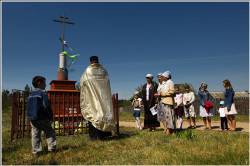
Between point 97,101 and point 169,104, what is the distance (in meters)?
2.18

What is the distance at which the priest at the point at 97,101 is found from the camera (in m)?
4.60

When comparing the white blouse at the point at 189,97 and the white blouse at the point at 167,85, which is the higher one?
the white blouse at the point at 167,85

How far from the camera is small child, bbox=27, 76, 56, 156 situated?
11.8 feet

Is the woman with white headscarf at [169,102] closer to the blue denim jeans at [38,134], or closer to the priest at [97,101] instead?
the priest at [97,101]

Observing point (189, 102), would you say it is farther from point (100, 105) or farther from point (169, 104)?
point (100, 105)

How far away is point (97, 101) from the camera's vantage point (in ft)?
15.4

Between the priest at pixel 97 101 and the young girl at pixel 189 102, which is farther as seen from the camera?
the young girl at pixel 189 102

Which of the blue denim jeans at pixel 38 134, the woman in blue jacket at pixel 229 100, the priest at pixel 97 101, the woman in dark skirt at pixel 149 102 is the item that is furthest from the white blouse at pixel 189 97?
the blue denim jeans at pixel 38 134

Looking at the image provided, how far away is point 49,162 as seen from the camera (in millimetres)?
3096

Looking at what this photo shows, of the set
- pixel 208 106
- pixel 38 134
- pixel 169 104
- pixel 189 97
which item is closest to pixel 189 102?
pixel 189 97

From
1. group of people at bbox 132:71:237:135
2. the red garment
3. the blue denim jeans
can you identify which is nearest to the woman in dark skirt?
group of people at bbox 132:71:237:135

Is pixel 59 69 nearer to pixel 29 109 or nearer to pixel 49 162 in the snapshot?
pixel 29 109

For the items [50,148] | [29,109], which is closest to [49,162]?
[50,148]

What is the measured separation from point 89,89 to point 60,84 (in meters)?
2.89
